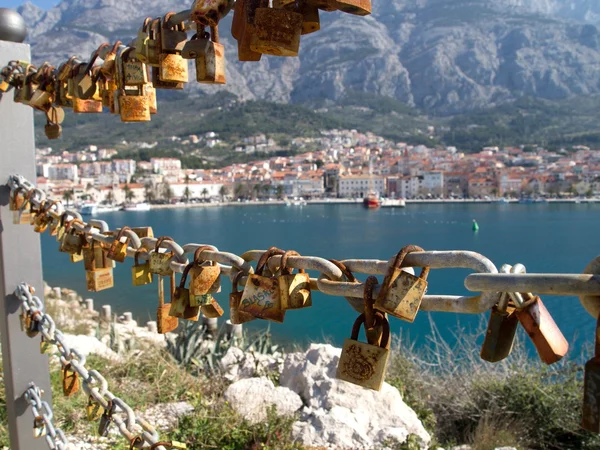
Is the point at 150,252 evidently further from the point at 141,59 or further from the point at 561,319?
the point at 561,319

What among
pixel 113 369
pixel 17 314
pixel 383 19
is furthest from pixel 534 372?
pixel 383 19

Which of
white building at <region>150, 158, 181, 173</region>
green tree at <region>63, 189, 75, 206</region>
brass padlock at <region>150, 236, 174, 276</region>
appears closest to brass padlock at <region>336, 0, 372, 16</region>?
brass padlock at <region>150, 236, 174, 276</region>

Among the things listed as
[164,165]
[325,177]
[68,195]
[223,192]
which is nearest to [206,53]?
[68,195]

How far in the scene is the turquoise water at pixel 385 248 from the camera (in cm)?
1398

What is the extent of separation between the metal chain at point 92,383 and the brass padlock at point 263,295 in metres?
0.31

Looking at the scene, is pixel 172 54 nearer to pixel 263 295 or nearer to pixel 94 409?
pixel 263 295

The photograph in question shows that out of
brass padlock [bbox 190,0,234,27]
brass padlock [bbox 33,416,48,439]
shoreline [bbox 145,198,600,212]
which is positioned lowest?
shoreline [bbox 145,198,600,212]

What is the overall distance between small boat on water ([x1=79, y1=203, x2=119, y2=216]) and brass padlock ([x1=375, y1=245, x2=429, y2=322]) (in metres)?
61.9

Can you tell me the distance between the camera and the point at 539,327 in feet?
1.85

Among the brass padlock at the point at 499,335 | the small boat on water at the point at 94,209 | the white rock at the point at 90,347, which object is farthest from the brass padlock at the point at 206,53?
the small boat on water at the point at 94,209

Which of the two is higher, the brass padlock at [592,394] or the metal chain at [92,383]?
the brass padlock at [592,394]

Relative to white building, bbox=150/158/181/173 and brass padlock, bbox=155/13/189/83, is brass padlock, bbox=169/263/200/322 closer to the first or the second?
brass padlock, bbox=155/13/189/83

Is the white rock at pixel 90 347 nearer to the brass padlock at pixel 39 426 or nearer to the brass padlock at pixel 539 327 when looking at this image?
the brass padlock at pixel 39 426

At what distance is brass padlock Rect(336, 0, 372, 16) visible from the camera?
64 centimetres
